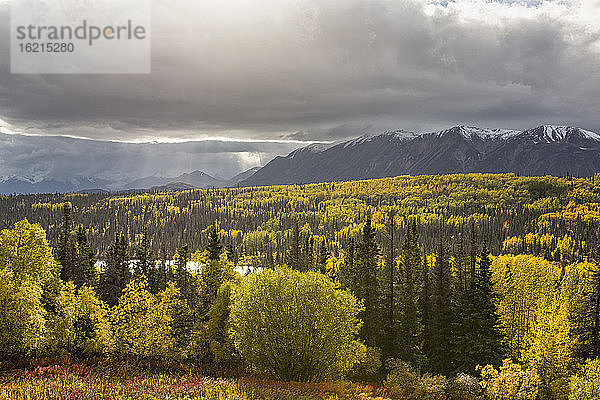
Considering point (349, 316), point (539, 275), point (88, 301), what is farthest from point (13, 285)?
point (539, 275)

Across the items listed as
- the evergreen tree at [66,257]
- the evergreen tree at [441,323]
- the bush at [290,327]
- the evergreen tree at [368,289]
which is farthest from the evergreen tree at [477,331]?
the evergreen tree at [66,257]

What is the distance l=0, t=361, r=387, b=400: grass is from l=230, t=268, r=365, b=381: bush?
20.1 ft

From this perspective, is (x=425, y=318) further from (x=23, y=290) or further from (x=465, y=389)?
(x=23, y=290)

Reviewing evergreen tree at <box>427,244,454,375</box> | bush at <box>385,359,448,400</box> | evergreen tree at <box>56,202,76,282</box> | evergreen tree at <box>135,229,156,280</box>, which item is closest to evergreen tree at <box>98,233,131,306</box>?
evergreen tree at <box>135,229,156,280</box>

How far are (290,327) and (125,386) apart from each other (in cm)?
1557

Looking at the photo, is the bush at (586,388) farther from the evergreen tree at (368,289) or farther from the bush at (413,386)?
the evergreen tree at (368,289)

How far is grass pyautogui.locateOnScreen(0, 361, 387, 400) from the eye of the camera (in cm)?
2142

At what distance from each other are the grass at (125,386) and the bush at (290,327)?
6116 millimetres

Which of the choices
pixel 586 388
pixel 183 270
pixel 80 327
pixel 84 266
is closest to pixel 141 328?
pixel 80 327

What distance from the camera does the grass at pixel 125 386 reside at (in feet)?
70.3

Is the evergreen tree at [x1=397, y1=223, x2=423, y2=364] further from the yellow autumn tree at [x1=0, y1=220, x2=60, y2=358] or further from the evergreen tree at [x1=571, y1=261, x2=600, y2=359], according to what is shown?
the yellow autumn tree at [x1=0, y1=220, x2=60, y2=358]

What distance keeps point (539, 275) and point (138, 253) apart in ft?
241

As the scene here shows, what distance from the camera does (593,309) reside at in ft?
159

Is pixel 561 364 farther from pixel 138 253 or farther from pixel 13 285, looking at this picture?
pixel 138 253
